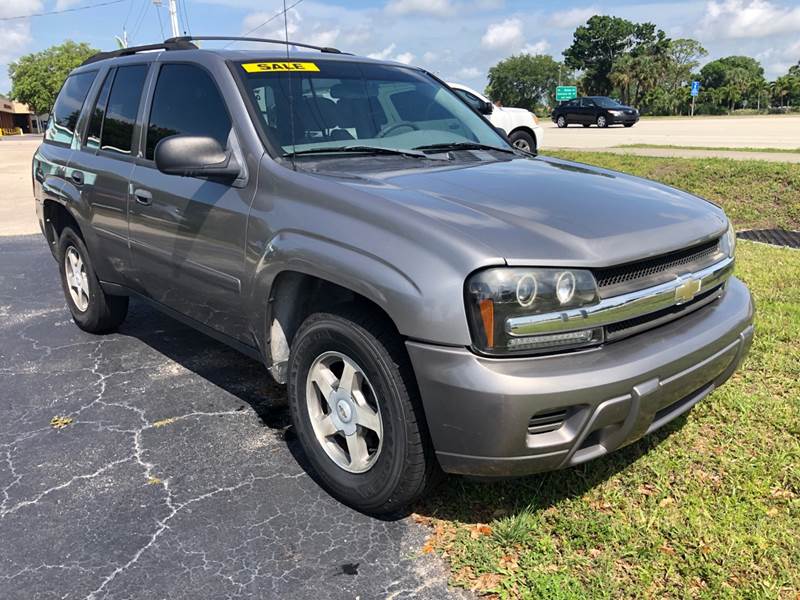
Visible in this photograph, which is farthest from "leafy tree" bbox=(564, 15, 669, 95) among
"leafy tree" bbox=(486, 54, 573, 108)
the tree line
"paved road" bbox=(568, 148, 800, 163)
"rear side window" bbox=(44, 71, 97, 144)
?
"rear side window" bbox=(44, 71, 97, 144)

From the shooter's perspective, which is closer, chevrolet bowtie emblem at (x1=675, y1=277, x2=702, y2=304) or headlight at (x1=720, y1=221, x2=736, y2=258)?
chevrolet bowtie emblem at (x1=675, y1=277, x2=702, y2=304)

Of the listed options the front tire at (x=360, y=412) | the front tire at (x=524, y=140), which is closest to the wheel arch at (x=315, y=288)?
the front tire at (x=360, y=412)

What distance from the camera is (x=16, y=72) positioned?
80.2 m

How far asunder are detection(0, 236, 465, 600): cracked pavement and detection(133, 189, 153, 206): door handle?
3.79 feet

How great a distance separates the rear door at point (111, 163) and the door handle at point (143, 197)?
5.8 inches

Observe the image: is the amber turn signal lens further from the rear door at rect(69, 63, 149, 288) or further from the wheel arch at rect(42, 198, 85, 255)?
the wheel arch at rect(42, 198, 85, 255)

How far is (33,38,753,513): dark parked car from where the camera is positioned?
2.26 meters

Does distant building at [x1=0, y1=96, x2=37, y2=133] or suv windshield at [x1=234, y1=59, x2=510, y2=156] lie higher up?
distant building at [x1=0, y1=96, x2=37, y2=133]

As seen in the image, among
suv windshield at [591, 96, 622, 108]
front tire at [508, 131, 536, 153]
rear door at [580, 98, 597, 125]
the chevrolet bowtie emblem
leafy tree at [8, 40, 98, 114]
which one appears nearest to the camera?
the chevrolet bowtie emblem

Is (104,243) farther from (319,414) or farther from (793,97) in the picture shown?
(793,97)

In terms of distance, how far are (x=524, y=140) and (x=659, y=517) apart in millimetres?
10485

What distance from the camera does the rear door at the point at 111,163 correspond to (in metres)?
4.02

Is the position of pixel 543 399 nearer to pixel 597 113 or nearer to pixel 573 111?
pixel 597 113

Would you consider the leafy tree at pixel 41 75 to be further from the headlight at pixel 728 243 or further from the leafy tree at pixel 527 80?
the headlight at pixel 728 243
